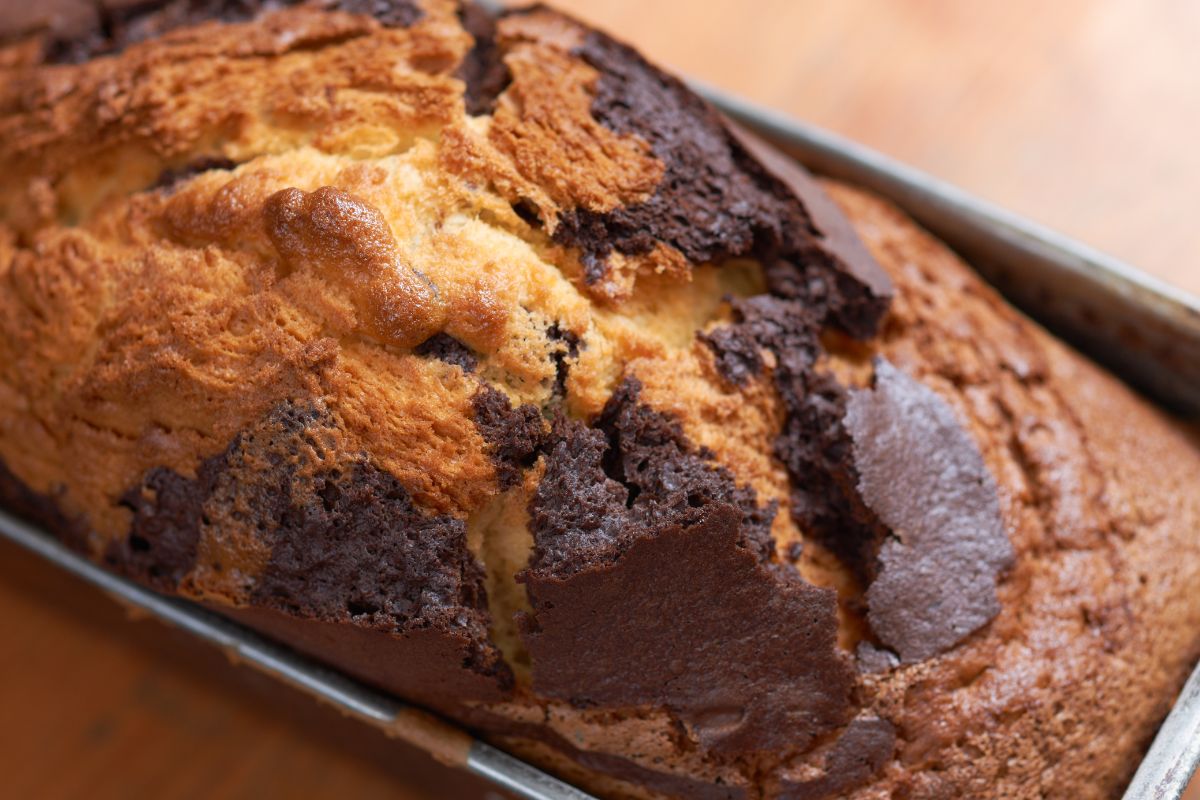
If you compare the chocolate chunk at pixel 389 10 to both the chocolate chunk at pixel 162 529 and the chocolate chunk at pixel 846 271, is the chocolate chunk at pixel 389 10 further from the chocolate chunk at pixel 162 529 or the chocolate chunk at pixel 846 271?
the chocolate chunk at pixel 162 529

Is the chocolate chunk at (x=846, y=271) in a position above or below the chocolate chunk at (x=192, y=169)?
above

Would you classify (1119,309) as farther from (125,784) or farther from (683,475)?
(125,784)

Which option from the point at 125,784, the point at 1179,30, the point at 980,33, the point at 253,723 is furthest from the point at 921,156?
the point at 125,784

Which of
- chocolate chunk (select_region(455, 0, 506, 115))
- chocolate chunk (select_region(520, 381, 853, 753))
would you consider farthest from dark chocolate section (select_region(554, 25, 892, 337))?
chocolate chunk (select_region(520, 381, 853, 753))

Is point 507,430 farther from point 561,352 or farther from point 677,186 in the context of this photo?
point 677,186

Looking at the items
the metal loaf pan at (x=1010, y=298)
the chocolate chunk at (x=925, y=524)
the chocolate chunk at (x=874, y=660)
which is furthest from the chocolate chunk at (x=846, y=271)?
the chocolate chunk at (x=874, y=660)

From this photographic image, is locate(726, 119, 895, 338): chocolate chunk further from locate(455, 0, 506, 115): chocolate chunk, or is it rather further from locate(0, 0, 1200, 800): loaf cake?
locate(455, 0, 506, 115): chocolate chunk
